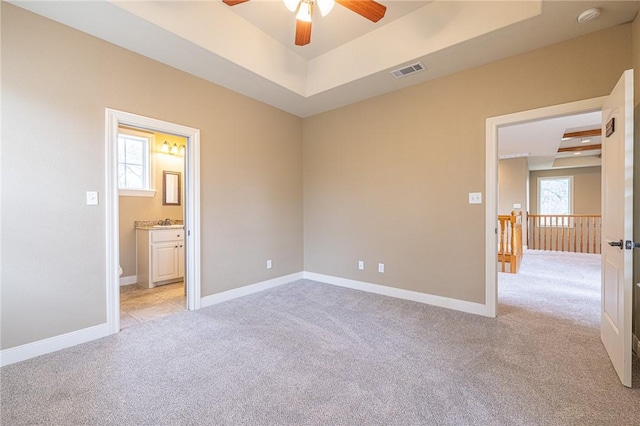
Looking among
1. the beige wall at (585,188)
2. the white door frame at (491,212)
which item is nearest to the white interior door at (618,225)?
the white door frame at (491,212)

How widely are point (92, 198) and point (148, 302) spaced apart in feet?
5.48

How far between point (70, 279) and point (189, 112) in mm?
2099

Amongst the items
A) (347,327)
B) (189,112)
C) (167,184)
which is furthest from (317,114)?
(347,327)

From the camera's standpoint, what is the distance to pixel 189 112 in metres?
3.36

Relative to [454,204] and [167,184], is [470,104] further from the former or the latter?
[167,184]

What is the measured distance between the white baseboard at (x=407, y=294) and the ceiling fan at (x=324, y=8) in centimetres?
307

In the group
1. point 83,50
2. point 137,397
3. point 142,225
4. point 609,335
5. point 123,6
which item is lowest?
point 137,397

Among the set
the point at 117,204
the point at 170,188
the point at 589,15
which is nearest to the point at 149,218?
the point at 170,188

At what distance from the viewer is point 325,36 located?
336cm

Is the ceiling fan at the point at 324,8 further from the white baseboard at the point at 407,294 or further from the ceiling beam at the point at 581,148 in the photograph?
the ceiling beam at the point at 581,148

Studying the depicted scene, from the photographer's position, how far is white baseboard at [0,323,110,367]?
2.21 metres

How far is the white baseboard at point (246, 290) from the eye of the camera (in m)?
3.54

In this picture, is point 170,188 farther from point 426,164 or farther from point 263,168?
point 426,164

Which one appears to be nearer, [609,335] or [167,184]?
[609,335]
